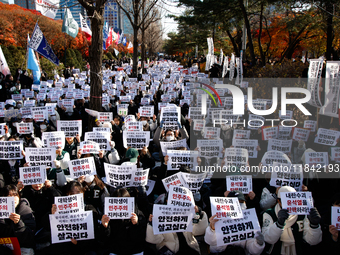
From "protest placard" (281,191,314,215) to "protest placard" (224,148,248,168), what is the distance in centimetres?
157

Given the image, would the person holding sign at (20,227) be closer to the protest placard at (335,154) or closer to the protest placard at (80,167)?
the protest placard at (80,167)

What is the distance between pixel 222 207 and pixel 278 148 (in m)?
2.90

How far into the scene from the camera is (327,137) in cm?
568

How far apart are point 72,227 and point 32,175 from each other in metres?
1.35

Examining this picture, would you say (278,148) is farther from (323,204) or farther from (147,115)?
(147,115)

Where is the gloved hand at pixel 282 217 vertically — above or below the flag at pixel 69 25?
below

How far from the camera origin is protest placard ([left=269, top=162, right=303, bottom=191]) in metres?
4.27

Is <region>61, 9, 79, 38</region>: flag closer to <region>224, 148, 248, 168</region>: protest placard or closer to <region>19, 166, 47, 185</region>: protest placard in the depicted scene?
<region>19, 166, 47, 185</region>: protest placard

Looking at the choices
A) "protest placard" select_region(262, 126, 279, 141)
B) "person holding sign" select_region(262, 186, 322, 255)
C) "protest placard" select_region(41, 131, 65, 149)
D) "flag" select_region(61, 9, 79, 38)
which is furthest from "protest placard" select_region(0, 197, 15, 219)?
"flag" select_region(61, 9, 79, 38)

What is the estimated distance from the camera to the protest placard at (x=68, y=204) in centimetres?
345

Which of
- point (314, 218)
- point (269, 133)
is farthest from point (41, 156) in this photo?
point (269, 133)

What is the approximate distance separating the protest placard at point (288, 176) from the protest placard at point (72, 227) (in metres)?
2.69

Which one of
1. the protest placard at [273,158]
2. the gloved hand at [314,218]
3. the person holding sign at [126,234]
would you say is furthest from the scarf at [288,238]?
the person holding sign at [126,234]

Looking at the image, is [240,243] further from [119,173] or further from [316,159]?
[316,159]
